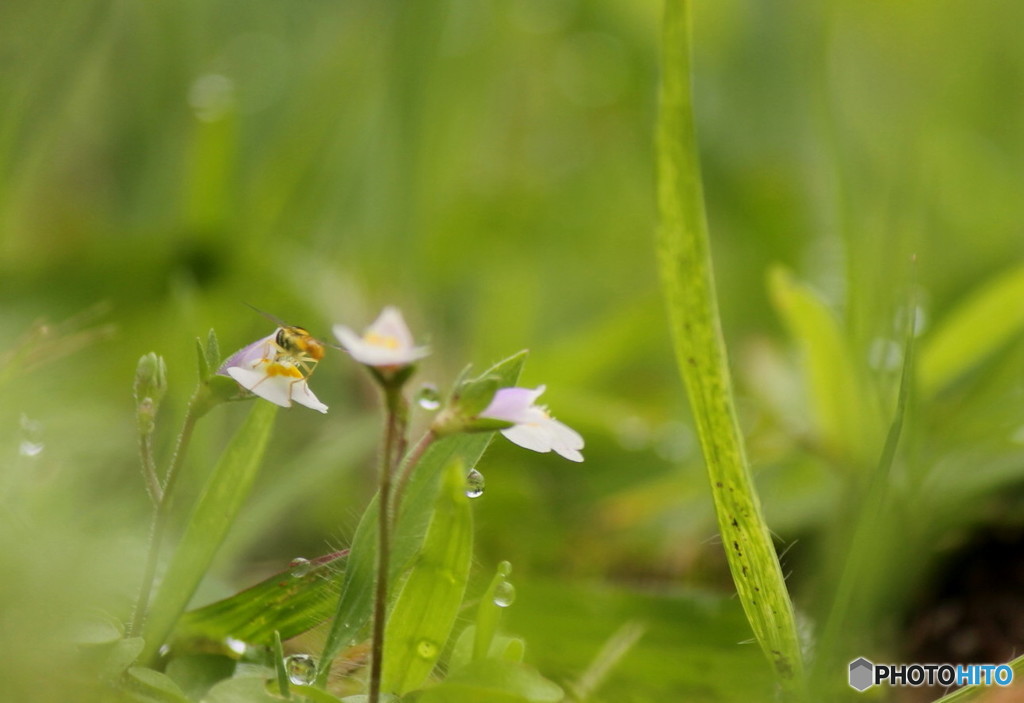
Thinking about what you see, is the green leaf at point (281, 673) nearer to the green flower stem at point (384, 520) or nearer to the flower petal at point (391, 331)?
the green flower stem at point (384, 520)

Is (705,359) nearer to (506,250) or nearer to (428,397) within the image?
(428,397)

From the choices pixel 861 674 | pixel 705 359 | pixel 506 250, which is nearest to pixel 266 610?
pixel 705 359

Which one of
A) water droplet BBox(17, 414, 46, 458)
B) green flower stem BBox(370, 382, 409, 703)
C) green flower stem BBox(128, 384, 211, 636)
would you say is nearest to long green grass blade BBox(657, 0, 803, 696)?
green flower stem BBox(370, 382, 409, 703)

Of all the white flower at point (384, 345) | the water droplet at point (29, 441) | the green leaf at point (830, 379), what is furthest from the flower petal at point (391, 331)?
the green leaf at point (830, 379)

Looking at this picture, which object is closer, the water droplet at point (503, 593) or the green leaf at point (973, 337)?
the water droplet at point (503, 593)

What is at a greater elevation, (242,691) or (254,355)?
(254,355)

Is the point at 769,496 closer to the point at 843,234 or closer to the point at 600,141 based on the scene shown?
the point at 843,234
